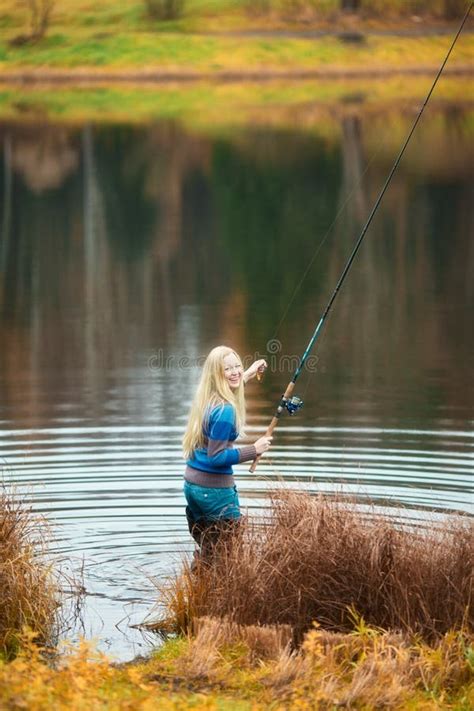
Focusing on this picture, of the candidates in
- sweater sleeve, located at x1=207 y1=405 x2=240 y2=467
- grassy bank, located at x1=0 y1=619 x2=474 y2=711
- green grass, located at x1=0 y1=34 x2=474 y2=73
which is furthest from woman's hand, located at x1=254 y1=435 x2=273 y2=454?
green grass, located at x1=0 y1=34 x2=474 y2=73

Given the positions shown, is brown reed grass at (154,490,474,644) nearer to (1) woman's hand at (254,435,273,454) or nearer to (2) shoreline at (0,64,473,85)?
(1) woman's hand at (254,435,273,454)

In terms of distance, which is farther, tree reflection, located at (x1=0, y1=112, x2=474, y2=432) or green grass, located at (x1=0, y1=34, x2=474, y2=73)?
green grass, located at (x1=0, y1=34, x2=474, y2=73)

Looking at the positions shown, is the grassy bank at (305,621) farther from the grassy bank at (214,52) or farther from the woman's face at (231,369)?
the grassy bank at (214,52)

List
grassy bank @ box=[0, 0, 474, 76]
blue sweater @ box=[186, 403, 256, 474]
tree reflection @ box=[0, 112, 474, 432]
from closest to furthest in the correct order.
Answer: blue sweater @ box=[186, 403, 256, 474] → tree reflection @ box=[0, 112, 474, 432] → grassy bank @ box=[0, 0, 474, 76]

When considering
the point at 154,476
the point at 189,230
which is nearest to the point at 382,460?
the point at 154,476

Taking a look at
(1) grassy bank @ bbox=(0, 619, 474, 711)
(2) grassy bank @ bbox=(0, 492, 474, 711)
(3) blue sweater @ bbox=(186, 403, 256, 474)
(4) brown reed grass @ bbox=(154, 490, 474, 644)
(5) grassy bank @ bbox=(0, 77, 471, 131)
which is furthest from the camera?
(5) grassy bank @ bbox=(0, 77, 471, 131)

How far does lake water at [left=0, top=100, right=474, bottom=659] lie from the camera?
35.2 feet

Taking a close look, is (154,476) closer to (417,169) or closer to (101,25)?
(417,169)

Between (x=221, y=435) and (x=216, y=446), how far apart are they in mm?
64

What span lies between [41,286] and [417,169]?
1763cm

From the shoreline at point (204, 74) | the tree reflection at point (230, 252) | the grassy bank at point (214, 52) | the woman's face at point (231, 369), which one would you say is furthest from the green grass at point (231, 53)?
the woman's face at point (231, 369)

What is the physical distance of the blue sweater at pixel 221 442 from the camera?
8148 mm

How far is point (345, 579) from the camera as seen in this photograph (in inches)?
298

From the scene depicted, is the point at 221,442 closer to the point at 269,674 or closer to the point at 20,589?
the point at 20,589
